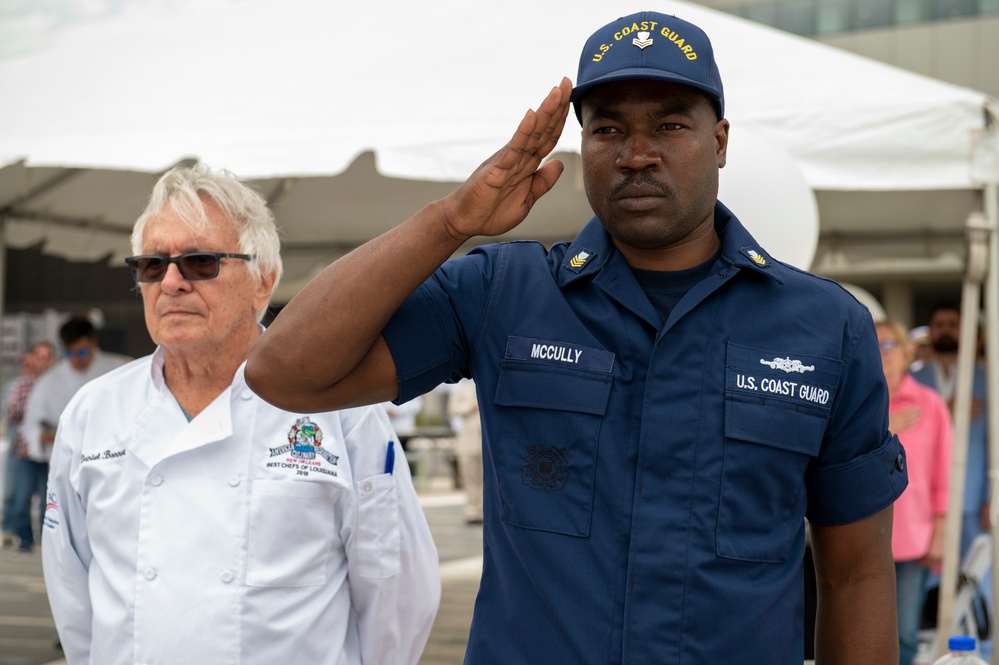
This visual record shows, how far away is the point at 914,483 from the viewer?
16.4 feet

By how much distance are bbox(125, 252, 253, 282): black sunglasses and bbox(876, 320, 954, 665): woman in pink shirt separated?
10.5 feet

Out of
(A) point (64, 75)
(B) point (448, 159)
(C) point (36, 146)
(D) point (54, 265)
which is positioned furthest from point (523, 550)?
(D) point (54, 265)

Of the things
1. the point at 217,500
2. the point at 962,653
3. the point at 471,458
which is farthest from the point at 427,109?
the point at 471,458

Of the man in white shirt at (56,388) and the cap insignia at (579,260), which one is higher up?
the man in white shirt at (56,388)

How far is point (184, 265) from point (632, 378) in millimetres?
1292

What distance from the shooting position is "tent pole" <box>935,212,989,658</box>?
3910 millimetres

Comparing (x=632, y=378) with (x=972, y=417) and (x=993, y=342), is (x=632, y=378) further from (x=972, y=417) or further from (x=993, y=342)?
(x=972, y=417)

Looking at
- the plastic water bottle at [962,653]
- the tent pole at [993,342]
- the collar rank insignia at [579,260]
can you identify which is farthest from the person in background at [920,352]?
the collar rank insignia at [579,260]

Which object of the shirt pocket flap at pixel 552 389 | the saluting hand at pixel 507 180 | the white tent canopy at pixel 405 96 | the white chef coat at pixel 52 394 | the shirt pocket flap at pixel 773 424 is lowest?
the shirt pocket flap at pixel 773 424

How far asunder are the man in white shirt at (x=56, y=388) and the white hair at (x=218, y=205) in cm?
631

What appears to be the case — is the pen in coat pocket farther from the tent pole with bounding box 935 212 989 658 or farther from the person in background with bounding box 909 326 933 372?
the person in background with bounding box 909 326 933 372

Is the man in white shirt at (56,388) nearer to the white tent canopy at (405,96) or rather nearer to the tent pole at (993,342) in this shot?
the white tent canopy at (405,96)

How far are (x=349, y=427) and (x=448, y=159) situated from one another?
2.11m

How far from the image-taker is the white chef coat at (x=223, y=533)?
228cm
